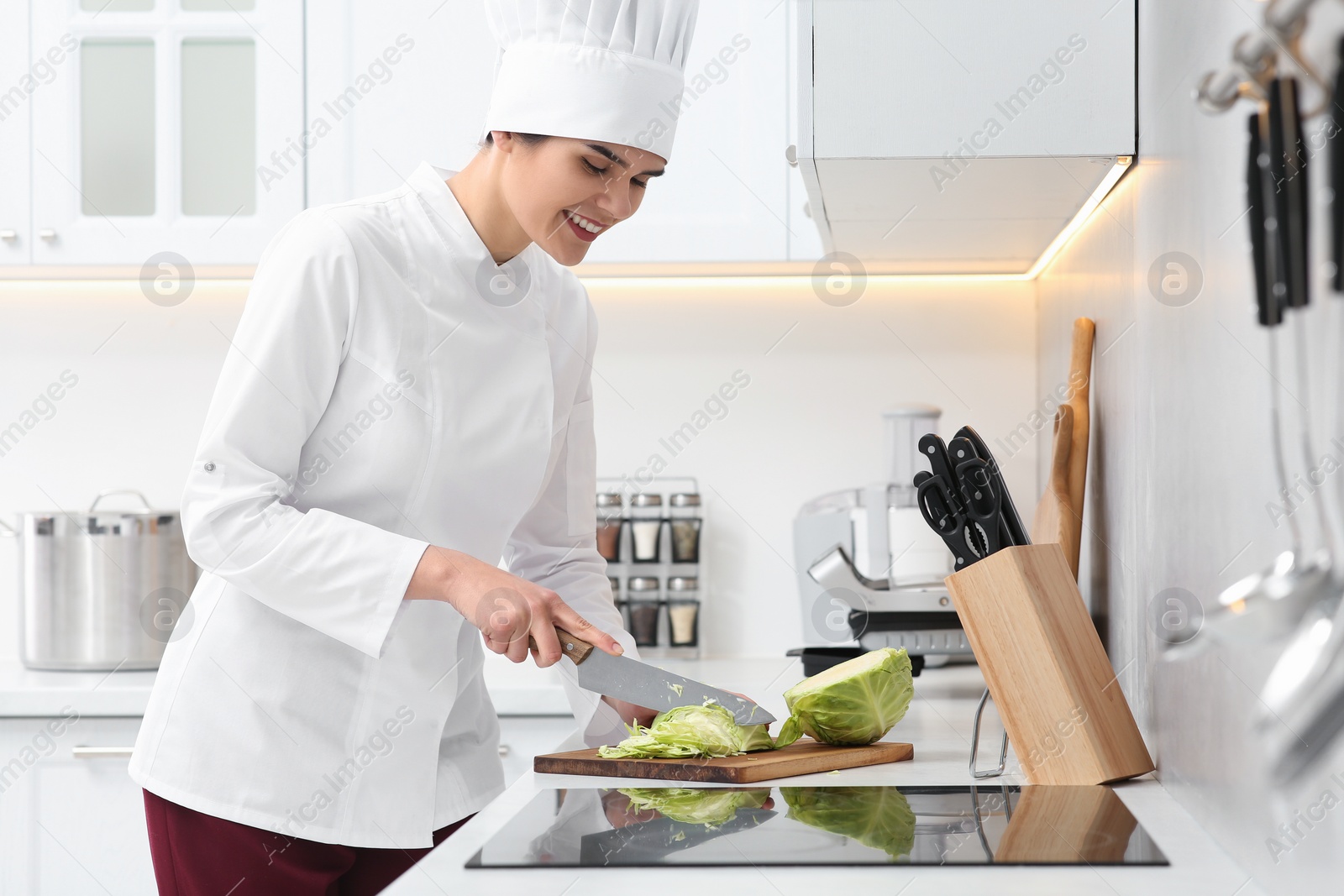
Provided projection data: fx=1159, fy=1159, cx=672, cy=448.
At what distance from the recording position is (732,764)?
932 millimetres

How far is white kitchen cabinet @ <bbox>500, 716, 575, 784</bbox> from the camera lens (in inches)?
65.8

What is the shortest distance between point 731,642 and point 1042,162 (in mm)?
1212

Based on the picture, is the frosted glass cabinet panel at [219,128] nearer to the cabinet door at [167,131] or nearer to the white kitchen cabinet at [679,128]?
the cabinet door at [167,131]

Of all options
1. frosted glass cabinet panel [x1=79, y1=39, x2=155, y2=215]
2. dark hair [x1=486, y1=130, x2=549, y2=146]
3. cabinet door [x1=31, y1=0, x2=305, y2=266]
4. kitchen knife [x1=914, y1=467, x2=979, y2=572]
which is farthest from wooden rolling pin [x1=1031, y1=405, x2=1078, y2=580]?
frosted glass cabinet panel [x1=79, y1=39, x2=155, y2=215]

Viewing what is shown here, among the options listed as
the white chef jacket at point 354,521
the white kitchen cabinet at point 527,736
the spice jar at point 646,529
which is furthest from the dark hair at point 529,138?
the spice jar at point 646,529

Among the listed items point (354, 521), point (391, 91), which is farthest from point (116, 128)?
point (354, 521)

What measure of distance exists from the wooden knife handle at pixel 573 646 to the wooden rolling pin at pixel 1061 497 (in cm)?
54

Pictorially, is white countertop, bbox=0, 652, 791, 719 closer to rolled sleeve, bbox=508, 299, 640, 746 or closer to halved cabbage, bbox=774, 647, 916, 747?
rolled sleeve, bbox=508, 299, 640, 746

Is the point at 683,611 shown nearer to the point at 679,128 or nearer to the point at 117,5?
the point at 679,128

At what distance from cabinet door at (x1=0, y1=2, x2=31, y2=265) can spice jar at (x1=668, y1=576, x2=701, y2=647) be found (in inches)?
47.3

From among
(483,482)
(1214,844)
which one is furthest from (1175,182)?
(483,482)

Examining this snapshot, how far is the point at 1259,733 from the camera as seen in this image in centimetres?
37

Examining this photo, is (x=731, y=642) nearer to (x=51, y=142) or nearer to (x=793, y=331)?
(x=793, y=331)

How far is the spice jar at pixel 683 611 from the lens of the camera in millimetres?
2033
